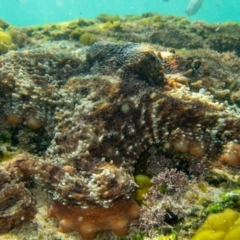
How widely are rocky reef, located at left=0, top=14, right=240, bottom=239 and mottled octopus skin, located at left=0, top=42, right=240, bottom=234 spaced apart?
2 cm

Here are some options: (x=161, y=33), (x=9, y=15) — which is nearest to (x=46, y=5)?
(x=9, y=15)

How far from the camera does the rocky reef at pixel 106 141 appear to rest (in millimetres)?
3750

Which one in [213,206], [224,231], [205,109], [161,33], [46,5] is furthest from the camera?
[46,5]

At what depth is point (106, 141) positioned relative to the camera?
4.21 m

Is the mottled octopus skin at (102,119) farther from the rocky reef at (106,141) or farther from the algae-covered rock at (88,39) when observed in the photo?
the algae-covered rock at (88,39)

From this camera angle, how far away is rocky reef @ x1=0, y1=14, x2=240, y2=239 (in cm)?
375

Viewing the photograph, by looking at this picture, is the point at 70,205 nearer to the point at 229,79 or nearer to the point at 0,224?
the point at 0,224

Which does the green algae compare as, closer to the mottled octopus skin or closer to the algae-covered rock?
the algae-covered rock

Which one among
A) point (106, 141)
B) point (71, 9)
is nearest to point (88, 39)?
point (106, 141)

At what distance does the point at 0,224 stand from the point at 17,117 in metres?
1.85

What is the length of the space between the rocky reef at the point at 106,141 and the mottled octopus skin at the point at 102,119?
0.02 m

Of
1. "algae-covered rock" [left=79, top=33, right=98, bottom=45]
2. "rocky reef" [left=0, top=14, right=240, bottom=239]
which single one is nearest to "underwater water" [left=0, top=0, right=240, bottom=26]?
"algae-covered rock" [left=79, top=33, right=98, bottom=45]

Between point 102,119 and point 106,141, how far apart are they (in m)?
0.37

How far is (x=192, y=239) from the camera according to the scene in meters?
3.11
